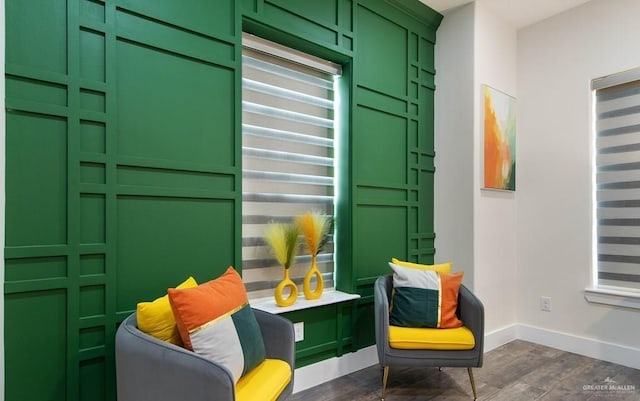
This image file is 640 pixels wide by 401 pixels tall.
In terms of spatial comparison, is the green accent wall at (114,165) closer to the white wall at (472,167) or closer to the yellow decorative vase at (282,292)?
the yellow decorative vase at (282,292)

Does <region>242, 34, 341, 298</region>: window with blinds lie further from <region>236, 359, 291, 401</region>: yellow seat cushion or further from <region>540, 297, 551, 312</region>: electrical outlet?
<region>540, 297, 551, 312</region>: electrical outlet

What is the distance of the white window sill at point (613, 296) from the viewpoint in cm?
288

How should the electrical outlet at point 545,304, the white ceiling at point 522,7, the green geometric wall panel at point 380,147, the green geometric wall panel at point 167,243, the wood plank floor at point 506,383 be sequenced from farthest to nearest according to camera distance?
1. the electrical outlet at point 545,304
2. the white ceiling at point 522,7
3. the green geometric wall panel at point 380,147
4. the wood plank floor at point 506,383
5. the green geometric wall panel at point 167,243

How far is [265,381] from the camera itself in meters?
1.62

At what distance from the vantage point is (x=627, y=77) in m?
2.96

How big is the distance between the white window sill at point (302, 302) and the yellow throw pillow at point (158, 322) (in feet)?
2.37

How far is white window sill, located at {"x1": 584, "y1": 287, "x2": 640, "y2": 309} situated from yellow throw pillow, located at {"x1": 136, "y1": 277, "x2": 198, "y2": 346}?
313 centimetres

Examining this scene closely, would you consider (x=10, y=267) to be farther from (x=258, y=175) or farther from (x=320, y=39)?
(x=320, y=39)

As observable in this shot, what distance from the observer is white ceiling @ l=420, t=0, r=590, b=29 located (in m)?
3.15

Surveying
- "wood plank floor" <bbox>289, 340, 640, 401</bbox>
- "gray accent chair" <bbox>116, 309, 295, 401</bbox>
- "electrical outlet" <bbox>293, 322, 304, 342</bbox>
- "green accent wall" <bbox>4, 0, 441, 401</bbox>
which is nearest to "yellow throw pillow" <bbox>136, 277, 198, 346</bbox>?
"gray accent chair" <bbox>116, 309, 295, 401</bbox>

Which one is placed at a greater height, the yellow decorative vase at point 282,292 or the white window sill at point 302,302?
the yellow decorative vase at point 282,292

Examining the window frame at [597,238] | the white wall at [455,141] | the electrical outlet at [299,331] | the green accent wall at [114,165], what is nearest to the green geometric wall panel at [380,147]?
the white wall at [455,141]

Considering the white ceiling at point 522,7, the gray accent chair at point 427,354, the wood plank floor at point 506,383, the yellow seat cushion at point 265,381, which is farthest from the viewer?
the white ceiling at point 522,7

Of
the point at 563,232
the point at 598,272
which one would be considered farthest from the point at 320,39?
the point at 598,272
